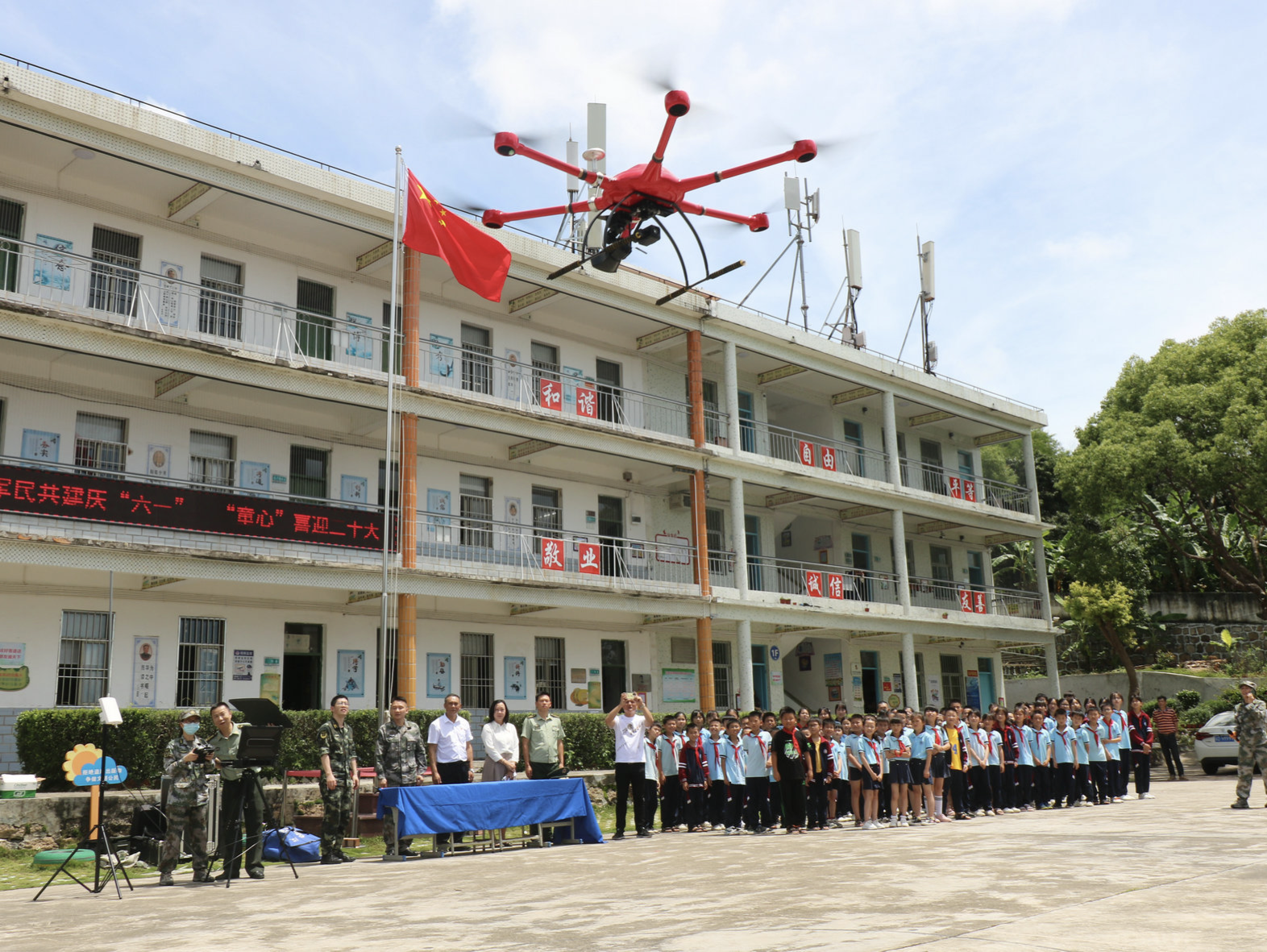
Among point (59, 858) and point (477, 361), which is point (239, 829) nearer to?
point (59, 858)

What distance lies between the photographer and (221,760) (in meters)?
10.1

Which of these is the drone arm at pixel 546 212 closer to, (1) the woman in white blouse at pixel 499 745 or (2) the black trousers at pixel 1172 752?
(1) the woman in white blouse at pixel 499 745

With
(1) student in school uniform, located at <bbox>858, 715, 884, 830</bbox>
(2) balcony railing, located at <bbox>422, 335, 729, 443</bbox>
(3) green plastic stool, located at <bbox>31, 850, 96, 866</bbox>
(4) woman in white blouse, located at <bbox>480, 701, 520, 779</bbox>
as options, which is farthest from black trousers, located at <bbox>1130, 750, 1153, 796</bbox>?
(3) green plastic stool, located at <bbox>31, 850, 96, 866</bbox>

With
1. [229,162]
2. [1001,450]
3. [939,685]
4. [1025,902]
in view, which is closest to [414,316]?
[229,162]

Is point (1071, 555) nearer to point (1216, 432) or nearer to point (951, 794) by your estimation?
point (1216, 432)

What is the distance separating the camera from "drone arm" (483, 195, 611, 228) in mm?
13219

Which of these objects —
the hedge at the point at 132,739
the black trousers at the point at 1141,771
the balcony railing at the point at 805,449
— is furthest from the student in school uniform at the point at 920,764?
the balcony railing at the point at 805,449

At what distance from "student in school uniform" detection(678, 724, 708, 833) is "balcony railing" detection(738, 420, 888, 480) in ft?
37.1

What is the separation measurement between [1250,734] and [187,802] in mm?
12776

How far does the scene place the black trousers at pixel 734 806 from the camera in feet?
46.6

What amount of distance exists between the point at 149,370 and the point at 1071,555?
27969 mm

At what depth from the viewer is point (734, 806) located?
14.2 meters

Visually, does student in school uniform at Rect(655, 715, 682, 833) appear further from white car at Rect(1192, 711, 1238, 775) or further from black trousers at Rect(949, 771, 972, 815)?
white car at Rect(1192, 711, 1238, 775)

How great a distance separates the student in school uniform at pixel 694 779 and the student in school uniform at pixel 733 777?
14.8 inches
